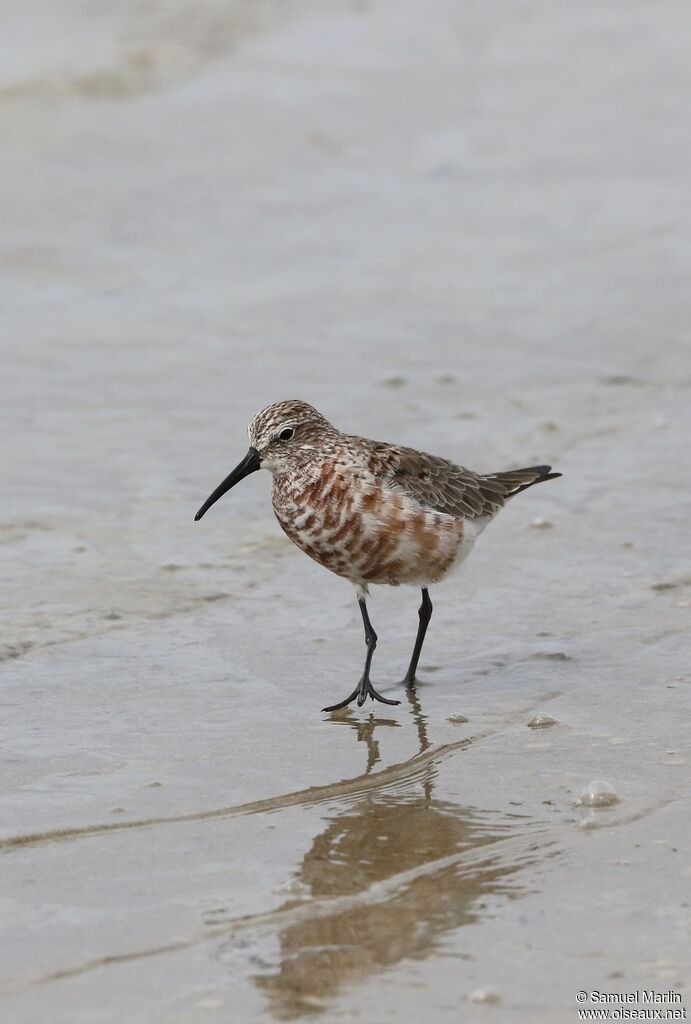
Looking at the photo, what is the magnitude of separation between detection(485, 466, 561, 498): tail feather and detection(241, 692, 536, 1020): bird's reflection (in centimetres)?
222

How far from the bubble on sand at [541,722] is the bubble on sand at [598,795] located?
79cm

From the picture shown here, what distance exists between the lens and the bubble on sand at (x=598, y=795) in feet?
18.1

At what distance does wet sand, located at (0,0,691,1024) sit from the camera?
467 cm

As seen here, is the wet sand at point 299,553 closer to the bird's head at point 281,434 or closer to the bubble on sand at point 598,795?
the bubble on sand at point 598,795

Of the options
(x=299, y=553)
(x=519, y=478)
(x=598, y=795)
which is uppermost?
(x=519, y=478)

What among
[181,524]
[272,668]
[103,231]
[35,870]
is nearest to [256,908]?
[35,870]

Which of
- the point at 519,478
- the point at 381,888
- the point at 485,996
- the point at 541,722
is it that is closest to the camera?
the point at 485,996

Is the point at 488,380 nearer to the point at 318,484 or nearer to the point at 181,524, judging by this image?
the point at 181,524

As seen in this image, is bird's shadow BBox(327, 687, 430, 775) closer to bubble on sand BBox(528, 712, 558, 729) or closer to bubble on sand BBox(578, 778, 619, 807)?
bubble on sand BBox(528, 712, 558, 729)

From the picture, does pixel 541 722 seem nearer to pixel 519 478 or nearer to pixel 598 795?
pixel 598 795

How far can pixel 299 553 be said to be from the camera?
8656 mm

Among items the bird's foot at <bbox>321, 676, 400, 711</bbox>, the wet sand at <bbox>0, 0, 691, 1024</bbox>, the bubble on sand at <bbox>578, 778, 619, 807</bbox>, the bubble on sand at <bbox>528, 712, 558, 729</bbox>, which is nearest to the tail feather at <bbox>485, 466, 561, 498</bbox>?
the wet sand at <bbox>0, 0, 691, 1024</bbox>

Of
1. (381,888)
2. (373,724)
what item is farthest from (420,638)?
(381,888)

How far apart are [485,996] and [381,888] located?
739mm
